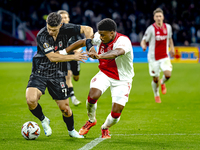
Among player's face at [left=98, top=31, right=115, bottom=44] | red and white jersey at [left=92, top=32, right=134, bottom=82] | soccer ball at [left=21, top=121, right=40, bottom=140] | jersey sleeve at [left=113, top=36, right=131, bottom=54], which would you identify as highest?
player's face at [left=98, top=31, right=115, bottom=44]

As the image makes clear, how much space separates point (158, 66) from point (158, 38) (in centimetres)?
77

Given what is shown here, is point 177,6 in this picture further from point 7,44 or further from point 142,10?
point 7,44

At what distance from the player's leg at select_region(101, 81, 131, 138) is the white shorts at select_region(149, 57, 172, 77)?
160 inches

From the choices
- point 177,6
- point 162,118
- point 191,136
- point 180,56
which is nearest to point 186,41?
point 180,56

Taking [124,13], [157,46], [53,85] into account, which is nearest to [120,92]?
[53,85]

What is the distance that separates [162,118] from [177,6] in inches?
810

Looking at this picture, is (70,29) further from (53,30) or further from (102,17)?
(102,17)

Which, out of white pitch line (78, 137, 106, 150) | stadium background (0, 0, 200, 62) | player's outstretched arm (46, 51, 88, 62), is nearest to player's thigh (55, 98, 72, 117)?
white pitch line (78, 137, 106, 150)

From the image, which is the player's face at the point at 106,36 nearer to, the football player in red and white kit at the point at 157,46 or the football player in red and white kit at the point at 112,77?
the football player in red and white kit at the point at 112,77

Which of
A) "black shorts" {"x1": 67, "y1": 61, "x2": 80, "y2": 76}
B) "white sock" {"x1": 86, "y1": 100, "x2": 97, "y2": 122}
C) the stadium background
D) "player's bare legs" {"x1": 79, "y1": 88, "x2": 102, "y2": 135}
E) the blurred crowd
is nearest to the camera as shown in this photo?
"player's bare legs" {"x1": 79, "y1": 88, "x2": 102, "y2": 135}

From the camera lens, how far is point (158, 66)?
10.0 meters

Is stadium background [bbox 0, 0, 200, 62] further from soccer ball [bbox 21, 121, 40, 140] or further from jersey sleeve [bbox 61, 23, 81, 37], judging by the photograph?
soccer ball [bbox 21, 121, 40, 140]

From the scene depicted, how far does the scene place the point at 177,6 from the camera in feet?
88.6

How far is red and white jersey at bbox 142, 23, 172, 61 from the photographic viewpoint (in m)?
10.0
